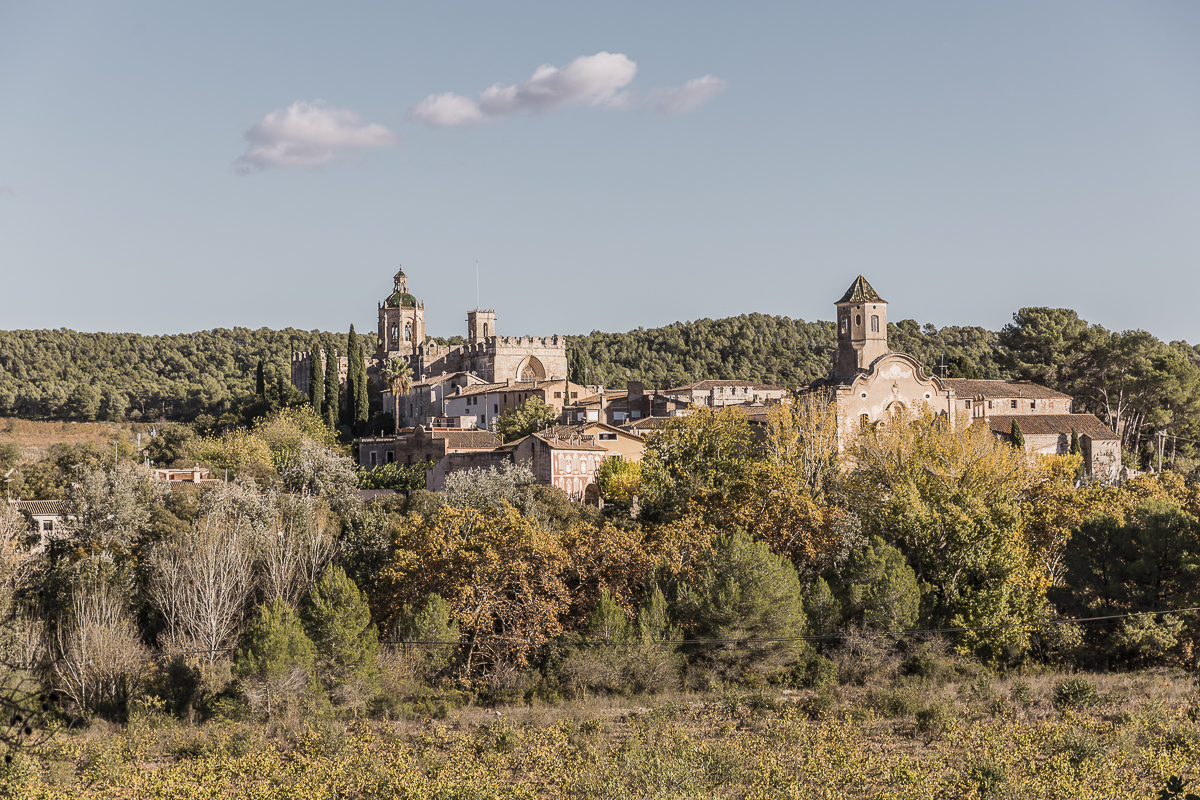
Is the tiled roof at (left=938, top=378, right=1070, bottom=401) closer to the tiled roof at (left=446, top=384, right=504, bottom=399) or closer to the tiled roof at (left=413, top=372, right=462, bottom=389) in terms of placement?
the tiled roof at (left=446, top=384, right=504, bottom=399)

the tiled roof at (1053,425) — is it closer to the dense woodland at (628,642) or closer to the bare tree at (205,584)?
the dense woodland at (628,642)

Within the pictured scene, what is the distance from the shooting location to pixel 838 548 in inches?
1356

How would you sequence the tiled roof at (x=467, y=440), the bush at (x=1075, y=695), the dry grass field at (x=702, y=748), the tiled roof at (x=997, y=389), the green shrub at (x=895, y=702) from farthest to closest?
the tiled roof at (x=997, y=389)
the tiled roof at (x=467, y=440)
the green shrub at (x=895, y=702)
the bush at (x=1075, y=695)
the dry grass field at (x=702, y=748)

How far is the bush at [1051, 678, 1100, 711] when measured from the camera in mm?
27438

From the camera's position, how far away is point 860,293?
5319 cm

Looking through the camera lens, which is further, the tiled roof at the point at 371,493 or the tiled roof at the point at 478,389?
the tiled roof at the point at 478,389

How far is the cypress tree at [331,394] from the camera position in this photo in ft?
214

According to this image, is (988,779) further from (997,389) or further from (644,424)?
(997,389)

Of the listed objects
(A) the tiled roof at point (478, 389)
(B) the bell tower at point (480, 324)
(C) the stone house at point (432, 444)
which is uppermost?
(B) the bell tower at point (480, 324)

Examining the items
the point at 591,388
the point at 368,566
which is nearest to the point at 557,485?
the point at 368,566

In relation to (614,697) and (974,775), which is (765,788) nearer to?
(974,775)

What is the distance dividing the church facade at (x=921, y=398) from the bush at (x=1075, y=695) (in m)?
18.3

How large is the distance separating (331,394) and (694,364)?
3821cm

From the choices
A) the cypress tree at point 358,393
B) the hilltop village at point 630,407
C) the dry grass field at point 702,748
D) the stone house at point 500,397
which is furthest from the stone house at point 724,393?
the dry grass field at point 702,748
